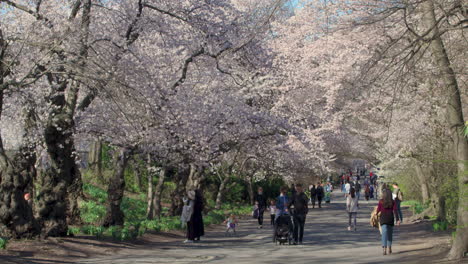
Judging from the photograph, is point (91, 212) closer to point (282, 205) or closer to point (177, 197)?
point (177, 197)

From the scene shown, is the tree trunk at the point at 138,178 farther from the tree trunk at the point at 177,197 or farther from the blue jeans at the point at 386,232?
the blue jeans at the point at 386,232

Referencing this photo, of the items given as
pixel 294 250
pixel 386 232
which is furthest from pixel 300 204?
pixel 386 232

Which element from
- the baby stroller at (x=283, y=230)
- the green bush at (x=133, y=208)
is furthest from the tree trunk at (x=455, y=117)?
Result: the green bush at (x=133, y=208)

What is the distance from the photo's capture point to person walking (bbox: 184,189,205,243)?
1992cm

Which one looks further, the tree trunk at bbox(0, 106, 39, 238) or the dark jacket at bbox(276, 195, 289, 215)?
the dark jacket at bbox(276, 195, 289, 215)

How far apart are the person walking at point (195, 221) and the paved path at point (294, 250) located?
338mm

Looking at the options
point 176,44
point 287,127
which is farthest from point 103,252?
point 287,127

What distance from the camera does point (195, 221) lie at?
65.8 ft

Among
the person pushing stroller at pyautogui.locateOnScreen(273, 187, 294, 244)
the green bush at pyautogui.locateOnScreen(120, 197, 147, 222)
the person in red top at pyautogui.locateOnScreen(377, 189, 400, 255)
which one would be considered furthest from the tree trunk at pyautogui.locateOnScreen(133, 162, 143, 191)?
the person in red top at pyautogui.locateOnScreen(377, 189, 400, 255)

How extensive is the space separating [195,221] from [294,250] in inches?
159

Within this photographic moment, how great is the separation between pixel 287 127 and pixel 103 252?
11299mm

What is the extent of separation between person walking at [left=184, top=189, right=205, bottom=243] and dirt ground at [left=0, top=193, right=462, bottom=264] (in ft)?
1.17

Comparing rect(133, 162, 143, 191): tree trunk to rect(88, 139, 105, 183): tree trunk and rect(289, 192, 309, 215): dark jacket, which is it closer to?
rect(88, 139, 105, 183): tree trunk

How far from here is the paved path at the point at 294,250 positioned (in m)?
14.6
